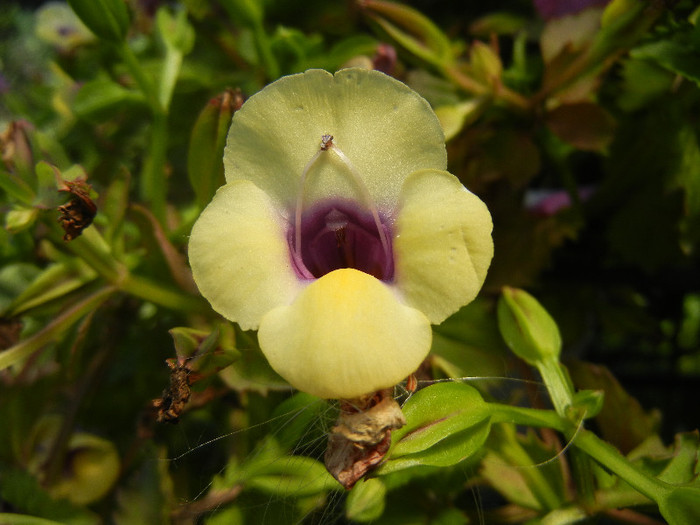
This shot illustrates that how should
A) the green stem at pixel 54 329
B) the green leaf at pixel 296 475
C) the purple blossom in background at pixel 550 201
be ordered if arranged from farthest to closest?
1. the purple blossom in background at pixel 550 201
2. the green stem at pixel 54 329
3. the green leaf at pixel 296 475

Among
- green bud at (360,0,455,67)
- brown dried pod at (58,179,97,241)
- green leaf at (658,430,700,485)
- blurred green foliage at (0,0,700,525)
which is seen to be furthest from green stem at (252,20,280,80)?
green leaf at (658,430,700,485)

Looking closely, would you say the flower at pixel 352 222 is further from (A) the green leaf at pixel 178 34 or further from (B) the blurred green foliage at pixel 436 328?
(A) the green leaf at pixel 178 34

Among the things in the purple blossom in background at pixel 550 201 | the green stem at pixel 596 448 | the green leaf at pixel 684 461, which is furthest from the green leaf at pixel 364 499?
the purple blossom in background at pixel 550 201

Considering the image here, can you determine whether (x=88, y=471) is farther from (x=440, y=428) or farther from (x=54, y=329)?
(x=440, y=428)

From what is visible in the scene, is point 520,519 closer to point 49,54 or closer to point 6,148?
point 6,148

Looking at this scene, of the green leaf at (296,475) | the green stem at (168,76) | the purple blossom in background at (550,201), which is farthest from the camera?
the purple blossom in background at (550,201)

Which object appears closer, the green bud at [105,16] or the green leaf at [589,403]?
the green leaf at [589,403]

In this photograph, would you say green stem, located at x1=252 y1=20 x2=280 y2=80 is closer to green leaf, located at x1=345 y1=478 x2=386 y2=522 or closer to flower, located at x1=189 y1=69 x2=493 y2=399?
flower, located at x1=189 y1=69 x2=493 y2=399
